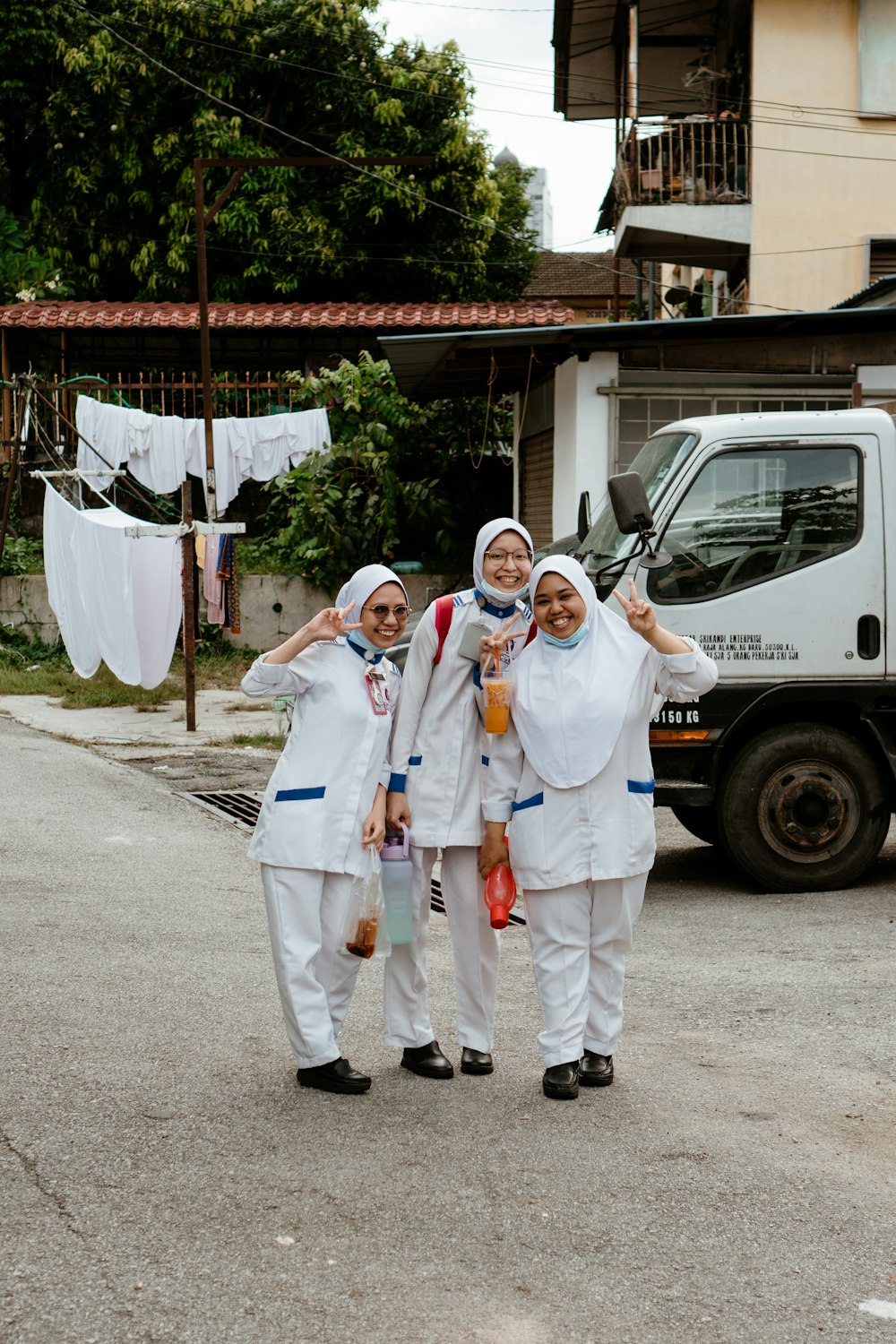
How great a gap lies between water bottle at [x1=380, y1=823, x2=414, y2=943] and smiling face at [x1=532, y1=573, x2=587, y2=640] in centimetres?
77

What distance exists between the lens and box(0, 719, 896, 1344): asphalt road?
3055mm

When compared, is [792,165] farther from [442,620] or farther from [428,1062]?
[428,1062]

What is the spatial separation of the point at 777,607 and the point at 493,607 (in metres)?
3.05

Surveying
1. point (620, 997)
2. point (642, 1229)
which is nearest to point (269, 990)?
point (620, 997)

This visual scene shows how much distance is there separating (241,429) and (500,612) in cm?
1261

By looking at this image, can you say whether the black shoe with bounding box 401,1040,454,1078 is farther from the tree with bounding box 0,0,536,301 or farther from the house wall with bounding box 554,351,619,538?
the tree with bounding box 0,0,536,301

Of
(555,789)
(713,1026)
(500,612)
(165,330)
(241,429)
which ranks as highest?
(165,330)

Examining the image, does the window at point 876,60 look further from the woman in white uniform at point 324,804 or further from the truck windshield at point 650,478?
the woman in white uniform at point 324,804

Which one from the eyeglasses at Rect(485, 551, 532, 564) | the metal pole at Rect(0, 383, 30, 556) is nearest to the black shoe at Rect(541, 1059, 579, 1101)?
the eyeglasses at Rect(485, 551, 532, 564)

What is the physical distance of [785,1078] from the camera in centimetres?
461

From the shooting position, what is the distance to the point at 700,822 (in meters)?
8.52

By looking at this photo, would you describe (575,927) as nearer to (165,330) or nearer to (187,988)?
(187,988)

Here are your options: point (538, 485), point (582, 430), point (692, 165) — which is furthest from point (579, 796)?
point (692, 165)

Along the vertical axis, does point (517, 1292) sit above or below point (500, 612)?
below
